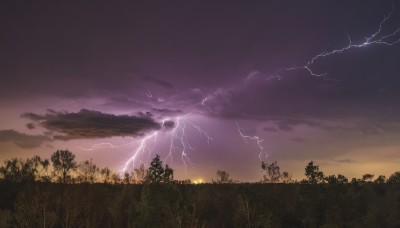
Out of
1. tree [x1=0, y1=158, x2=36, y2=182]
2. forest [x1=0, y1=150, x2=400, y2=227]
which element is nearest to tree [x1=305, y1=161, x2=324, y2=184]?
forest [x1=0, y1=150, x2=400, y2=227]

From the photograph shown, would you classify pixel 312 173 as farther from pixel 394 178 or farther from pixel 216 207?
pixel 394 178

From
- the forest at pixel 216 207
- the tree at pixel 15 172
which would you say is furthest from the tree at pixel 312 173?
the tree at pixel 15 172

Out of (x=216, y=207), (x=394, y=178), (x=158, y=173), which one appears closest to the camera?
(x=158, y=173)

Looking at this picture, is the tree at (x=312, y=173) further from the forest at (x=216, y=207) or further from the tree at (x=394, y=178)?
the tree at (x=394, y=178)

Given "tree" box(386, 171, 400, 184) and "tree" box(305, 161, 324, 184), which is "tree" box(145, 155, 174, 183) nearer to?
"tree" box(305, 161, 324, 184)

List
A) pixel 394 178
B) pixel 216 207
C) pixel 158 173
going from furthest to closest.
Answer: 1. pixel 394 178
2. pixel 216 207
3. pixel 158 173

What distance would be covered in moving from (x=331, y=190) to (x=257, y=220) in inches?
182

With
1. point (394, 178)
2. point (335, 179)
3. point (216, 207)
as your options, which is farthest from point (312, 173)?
point (394, 178)

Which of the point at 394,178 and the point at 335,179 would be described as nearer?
the point at 335,179

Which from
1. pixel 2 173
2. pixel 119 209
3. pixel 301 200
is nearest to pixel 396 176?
pixel 301 200

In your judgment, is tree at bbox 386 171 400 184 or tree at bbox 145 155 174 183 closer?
tree at bbox 145 155 174 183

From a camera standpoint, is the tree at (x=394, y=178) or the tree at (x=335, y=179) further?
the tree at (x=394, y=178)

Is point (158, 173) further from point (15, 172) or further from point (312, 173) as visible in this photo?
point (15, 172)

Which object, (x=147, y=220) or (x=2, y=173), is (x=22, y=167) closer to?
(x=2, y=173)
